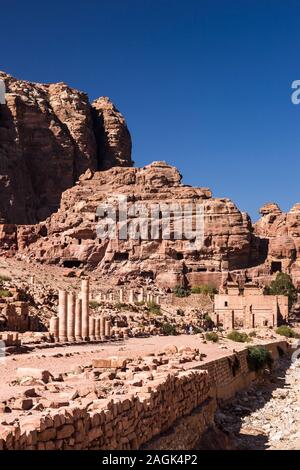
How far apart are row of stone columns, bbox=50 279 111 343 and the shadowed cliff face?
58730 mm

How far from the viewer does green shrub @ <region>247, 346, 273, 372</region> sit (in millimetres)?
29656

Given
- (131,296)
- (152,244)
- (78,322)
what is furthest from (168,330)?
(152,244)

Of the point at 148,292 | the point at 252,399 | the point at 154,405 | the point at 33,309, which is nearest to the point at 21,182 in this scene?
the point at 148,292

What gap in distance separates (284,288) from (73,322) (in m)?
32.0

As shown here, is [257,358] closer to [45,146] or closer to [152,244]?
[152,244]

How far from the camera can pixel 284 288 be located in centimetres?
6316

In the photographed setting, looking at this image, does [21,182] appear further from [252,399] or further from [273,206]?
[252,399]

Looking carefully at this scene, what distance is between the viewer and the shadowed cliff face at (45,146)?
10100cm

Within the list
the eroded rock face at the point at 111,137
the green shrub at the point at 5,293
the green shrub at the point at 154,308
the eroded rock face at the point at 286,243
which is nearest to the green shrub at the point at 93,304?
the green shrub at the point at 154,308

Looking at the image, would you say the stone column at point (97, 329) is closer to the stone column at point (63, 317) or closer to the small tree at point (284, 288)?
the stone column at point (63, 317)

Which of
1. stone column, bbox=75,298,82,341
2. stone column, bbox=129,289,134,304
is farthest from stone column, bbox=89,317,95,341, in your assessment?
stone column, bbox=129,289,134,304

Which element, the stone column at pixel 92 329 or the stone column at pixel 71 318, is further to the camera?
the stone column at pixel 92 329

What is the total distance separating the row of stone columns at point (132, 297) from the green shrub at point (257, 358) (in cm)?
2375

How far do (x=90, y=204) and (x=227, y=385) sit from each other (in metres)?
51.4
